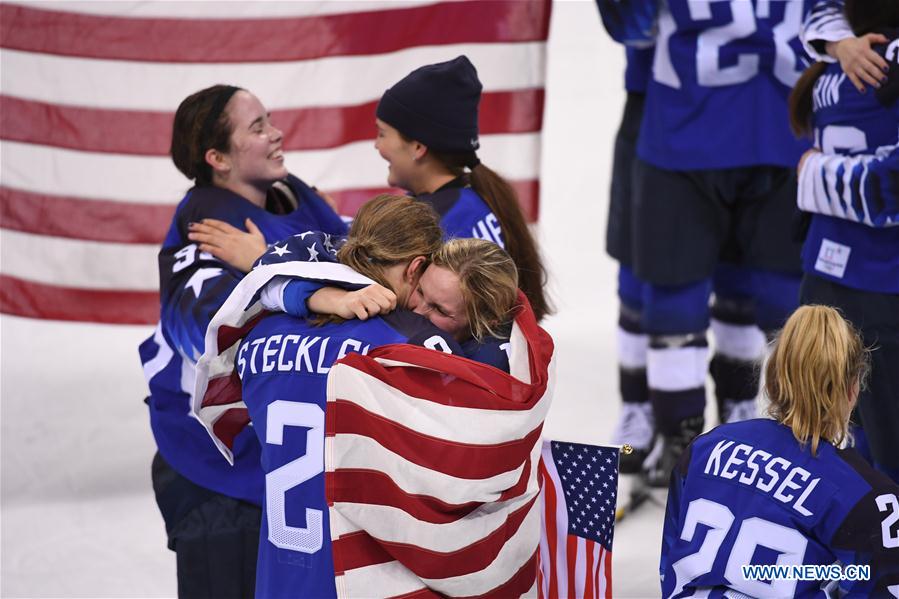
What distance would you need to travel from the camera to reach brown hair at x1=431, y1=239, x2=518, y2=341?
2.11 metres

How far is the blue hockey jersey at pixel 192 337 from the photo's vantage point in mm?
2740

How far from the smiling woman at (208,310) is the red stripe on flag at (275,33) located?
1.33 m

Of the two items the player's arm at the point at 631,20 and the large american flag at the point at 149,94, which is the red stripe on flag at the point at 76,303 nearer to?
the large american flag at the point at 149,94

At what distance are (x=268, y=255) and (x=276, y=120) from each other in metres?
2.08

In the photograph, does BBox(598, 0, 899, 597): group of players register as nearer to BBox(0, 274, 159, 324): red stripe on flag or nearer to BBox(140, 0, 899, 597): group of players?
BBox(140, 0, 899, 597): group of players

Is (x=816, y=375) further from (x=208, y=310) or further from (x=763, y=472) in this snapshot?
(x=208, y=310)

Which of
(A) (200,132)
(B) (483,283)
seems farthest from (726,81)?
(B) (483,283)

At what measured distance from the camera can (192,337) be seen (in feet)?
8.98

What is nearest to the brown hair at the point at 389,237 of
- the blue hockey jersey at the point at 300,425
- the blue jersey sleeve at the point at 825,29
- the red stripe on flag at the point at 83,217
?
the blue hockey jersey at the point at 300,425

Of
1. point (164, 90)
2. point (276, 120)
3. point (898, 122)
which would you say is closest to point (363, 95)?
point (276, 120)

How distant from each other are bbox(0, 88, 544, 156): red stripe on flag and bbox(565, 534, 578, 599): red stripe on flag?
2.21 metres

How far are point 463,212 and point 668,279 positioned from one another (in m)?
1.25

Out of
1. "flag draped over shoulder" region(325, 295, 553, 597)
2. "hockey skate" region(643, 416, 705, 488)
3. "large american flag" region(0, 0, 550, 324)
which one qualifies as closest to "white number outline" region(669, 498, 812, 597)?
→ "flag draped over shoulder" region(325, 295, 553, 597)

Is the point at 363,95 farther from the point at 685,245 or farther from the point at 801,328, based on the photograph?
the point at 801,328
